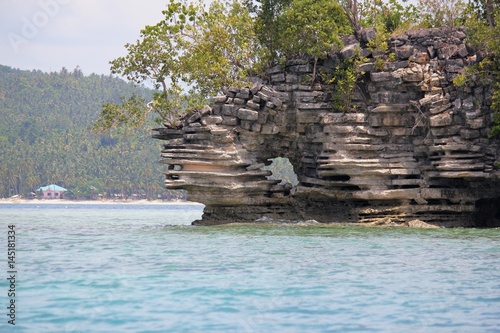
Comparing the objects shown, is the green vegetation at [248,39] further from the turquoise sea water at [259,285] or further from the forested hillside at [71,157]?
the forested hillside at [71,157]

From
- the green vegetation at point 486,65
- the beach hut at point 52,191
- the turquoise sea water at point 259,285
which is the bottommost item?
the turquoise sea water at point 259,285

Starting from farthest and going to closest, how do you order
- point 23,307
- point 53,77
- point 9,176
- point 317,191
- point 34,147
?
point 53,77, point 34,147, point 9,176, point 317,191, point 23,307

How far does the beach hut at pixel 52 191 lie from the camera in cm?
11825

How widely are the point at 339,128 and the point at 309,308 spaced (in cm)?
1818

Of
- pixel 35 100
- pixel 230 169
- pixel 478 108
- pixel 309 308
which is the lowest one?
pixel 309 308

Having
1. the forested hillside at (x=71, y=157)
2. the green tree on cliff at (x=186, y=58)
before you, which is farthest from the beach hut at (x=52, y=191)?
the green tree on cliff at (x=186, y=58)

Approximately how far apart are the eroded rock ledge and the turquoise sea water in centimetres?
600

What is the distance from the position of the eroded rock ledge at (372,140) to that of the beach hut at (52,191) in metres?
89.2

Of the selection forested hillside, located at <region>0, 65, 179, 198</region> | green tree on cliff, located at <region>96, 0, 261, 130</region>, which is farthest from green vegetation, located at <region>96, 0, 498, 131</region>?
forested hillside, located at <region>0, 65, 179, 198</region>

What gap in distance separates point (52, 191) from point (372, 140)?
315 feet

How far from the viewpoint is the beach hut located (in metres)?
118

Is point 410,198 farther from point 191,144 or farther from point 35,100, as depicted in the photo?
point 35,100

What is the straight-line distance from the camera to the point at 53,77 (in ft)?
566

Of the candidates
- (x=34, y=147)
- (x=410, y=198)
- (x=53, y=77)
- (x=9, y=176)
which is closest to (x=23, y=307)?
(x=410, y=198)
